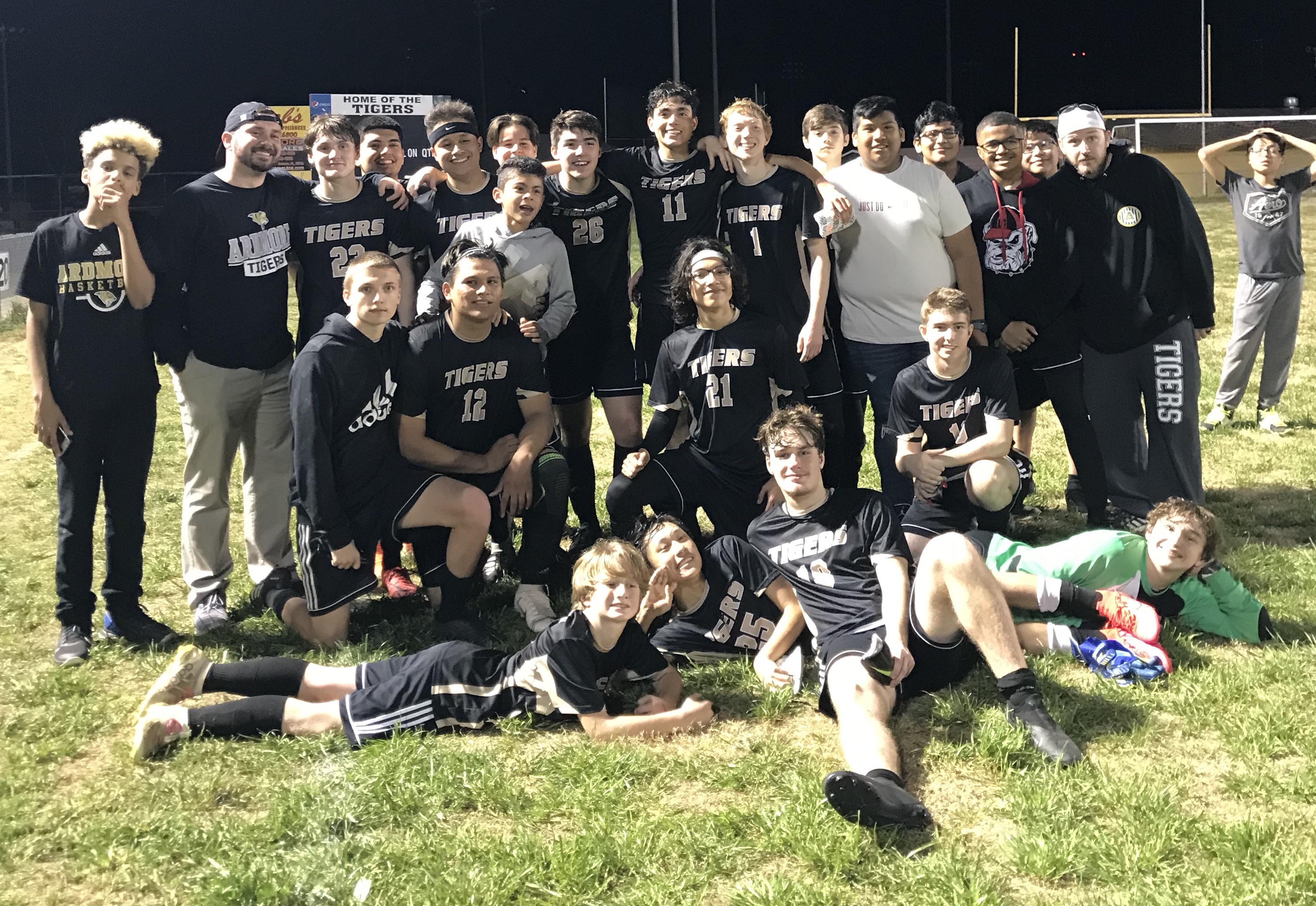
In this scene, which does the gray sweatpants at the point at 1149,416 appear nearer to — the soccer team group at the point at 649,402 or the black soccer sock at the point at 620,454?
the soccer team group at the point at 649,402

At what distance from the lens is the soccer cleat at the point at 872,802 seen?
3.28 m

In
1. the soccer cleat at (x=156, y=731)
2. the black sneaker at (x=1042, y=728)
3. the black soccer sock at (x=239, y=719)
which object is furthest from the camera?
the black soccer sock at (x=239, y=719)

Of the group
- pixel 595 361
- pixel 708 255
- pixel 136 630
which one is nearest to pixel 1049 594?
pixel 708 255

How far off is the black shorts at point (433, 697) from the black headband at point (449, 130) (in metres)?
2.75

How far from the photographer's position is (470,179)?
229 inches

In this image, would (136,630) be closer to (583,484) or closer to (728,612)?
(583,484)

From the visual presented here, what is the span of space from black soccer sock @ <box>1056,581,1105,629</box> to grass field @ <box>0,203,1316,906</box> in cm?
21

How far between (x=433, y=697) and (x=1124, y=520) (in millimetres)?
3899

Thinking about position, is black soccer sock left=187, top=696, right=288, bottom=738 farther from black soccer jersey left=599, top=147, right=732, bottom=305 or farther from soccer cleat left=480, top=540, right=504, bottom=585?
black soccer jersey left=599, top=147, right=732, bottom=305

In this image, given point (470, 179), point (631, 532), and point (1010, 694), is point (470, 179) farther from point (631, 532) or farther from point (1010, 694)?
point (1010, 694)

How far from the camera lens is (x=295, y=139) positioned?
2653 cm

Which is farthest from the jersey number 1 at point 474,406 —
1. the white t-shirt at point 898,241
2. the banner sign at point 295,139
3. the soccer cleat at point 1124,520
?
the banner sign at point 295,139

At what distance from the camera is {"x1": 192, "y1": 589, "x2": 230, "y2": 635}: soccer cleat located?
205 inches

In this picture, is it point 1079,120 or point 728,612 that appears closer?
point 728,612
